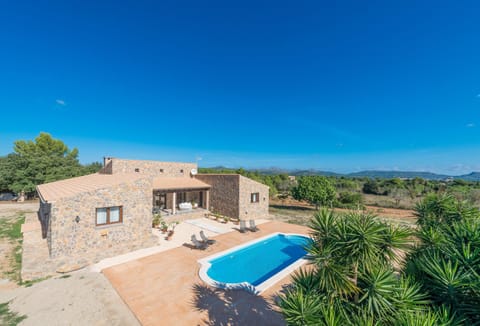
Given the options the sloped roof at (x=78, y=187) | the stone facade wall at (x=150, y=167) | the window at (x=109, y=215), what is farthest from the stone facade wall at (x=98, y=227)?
the stone facade wall at (x=150, y=167)

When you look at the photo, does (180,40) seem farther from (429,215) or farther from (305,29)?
(429,215)

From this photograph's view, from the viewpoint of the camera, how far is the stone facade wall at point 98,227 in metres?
9.47

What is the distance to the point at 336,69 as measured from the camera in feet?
92.7

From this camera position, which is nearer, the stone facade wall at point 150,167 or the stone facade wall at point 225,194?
the stone facade wall at point 225,194

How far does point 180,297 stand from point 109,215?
21.7 ft

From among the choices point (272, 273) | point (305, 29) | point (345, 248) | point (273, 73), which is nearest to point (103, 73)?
point (273, 73)

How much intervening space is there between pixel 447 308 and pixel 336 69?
31.5 meters

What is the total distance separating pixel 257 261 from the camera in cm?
1152

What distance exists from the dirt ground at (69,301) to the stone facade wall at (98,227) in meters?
1.39

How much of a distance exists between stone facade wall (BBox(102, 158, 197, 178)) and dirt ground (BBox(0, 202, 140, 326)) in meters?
12.9

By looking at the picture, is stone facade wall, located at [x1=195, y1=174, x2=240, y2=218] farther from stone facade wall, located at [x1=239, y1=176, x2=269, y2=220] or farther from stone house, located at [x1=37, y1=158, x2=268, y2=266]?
stone house, located at [x1=37, y1=158, x2=268, y2=266]

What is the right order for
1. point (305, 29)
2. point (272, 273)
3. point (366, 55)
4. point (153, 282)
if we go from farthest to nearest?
point (366, 55)
point (305, 29)
point (272, 273)
point (153, 282)

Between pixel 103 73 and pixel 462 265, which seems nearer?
pixel 462 265

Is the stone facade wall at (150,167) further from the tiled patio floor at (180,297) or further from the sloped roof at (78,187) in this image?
the tiled patio floor at (180,297)
